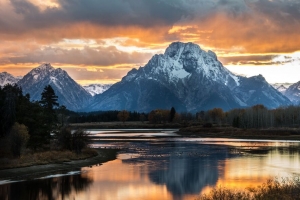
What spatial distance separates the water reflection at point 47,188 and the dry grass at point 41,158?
26.6 feet

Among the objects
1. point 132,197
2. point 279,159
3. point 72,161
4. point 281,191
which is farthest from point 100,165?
point 281,191

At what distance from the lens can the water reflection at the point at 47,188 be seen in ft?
143

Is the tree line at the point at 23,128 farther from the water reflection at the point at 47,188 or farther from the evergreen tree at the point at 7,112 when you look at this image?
the water reflection at the point at 47,188

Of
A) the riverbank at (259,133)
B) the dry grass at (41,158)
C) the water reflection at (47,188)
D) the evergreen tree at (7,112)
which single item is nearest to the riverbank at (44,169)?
the dry grass at (41,158)

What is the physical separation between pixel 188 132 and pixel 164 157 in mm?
117701

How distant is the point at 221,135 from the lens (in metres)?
171

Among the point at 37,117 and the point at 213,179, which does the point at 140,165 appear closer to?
the point at 213,179

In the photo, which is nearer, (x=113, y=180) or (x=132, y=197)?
(x=132, y=197)

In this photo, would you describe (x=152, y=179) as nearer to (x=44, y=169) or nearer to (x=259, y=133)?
(x=44, y=169)

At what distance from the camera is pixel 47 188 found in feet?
156

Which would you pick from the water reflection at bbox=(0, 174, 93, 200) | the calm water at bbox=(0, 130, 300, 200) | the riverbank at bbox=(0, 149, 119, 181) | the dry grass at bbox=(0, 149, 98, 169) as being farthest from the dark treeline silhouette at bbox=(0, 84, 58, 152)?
the calm water at bbox=(0, 130, 300, 200)

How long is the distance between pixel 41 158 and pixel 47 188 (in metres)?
18.1

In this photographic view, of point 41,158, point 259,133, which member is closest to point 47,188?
point 41,158

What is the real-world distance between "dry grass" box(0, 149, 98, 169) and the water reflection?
8106mm
